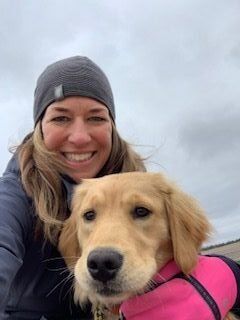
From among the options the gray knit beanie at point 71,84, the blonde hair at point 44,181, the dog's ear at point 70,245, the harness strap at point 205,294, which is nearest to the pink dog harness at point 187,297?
the harness strap at point 205,294

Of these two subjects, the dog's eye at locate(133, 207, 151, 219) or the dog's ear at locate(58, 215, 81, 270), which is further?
the dog's ear at locate(58, 215, 81, 270)

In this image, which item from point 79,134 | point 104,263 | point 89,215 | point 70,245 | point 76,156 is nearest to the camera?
point 104,263

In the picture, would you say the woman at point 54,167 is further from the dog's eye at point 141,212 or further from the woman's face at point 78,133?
the dog's eye at point 141,212

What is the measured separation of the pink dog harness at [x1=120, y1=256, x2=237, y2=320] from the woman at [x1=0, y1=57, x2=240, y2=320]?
91 centimetres

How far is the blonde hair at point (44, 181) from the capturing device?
5309 mm

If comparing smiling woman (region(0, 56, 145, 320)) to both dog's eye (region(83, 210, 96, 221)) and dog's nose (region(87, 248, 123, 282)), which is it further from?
dog's nose (region(87, 248, 123, 282))

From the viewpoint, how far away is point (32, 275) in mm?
5434

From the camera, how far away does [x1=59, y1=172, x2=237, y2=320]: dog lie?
446cm

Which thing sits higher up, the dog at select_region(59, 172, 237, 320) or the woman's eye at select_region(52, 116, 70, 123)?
the woman's eye at select_region(52, 116, 70, 123)

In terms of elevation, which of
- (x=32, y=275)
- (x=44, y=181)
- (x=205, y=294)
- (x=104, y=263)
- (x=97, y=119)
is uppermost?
(x=97, y=119)

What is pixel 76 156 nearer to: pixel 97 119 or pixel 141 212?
pixel 97 119

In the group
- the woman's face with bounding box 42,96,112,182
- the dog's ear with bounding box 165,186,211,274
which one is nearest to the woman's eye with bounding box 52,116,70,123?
the woman's face with bounding box 42,96,112,182

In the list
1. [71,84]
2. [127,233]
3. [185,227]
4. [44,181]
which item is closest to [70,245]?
[44,181]

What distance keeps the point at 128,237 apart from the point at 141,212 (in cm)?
40
